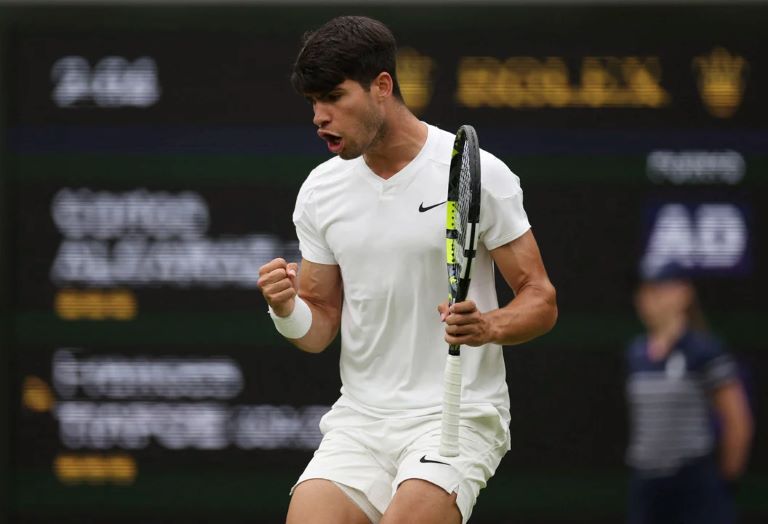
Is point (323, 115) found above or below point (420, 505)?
above

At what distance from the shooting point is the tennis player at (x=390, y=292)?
185 inches

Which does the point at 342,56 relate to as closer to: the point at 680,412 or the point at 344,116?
the point at 344,116

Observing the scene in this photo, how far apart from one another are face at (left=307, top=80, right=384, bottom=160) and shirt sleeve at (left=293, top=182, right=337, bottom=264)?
0.96 ft

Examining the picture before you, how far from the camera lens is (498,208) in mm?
4746

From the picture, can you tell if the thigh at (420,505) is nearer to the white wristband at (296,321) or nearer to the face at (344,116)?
the white wristband at (296,321)

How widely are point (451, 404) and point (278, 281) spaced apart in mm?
584

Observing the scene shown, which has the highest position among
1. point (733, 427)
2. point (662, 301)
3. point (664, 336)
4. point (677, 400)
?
point (662, 301)

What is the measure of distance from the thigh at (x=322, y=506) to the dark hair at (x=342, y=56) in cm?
107

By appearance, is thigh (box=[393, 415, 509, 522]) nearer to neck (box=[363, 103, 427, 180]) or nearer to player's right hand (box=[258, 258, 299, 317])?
player's right hand (box=[258, 258, 299, 317])

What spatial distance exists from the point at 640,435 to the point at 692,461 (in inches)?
9.5

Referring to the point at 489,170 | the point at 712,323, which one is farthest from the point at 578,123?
the point at 489,170

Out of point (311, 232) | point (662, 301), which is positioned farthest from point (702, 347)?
point (311, 232)

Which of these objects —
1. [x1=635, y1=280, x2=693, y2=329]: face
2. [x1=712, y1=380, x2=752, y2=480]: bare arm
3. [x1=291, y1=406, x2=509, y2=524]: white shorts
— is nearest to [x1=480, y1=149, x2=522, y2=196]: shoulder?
[x1=291, y1=406, x2=509, y2=524]: white shorts

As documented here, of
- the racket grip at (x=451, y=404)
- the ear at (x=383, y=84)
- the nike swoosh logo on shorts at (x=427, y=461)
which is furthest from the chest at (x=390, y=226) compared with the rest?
the nike swoosh logo on shorts at (x=427, y=461)
